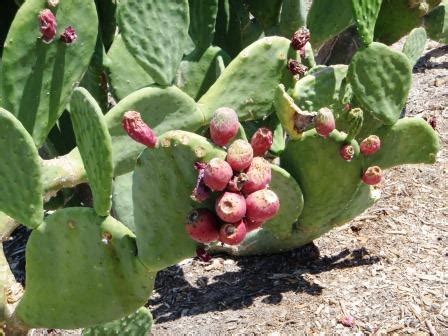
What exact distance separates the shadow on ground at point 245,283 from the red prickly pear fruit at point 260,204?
1.34 metres

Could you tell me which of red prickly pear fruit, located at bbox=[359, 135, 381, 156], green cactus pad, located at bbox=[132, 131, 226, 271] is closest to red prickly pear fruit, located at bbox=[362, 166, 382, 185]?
red prickly pear fruit, located at bbox=[359, 135, 381, 156]

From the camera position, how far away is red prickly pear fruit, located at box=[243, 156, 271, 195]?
53.9 inches

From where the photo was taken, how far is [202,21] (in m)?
2.47

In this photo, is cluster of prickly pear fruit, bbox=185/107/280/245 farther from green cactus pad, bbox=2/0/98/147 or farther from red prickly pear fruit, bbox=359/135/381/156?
red prickly pear fruit, bbox=359/135/381/156

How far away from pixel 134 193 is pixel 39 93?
17.6 inches

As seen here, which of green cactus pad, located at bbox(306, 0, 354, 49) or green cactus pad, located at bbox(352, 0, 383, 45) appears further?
green cactus pad, located at bbox(306, 0, 354, 49)

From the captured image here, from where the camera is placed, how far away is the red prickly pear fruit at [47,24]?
5.85ft

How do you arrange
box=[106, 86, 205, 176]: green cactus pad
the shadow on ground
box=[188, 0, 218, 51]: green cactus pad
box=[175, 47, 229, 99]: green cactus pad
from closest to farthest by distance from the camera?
box=[106, 86, 205, 176]: green cactus pad, box=[188, 0, 218, 51]: green cactus pad, box=[175, 47, 229, 99]: green cactus pad, the shadow on ground

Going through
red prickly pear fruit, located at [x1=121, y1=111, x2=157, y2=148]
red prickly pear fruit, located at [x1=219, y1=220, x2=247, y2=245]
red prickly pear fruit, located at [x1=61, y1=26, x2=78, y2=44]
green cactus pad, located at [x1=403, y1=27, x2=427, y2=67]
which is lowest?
green cactus pad, located at [x1=403, y1=27, x2=427, y2=67]

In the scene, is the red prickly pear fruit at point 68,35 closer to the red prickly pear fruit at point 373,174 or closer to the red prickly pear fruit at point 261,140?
the red prickly pear fruit at point 261,140

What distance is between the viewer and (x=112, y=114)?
1952mm

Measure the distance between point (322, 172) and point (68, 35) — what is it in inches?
42.2

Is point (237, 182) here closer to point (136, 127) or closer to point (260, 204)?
point (260, 204)

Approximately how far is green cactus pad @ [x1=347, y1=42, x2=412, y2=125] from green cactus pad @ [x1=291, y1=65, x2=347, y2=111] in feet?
0.22
